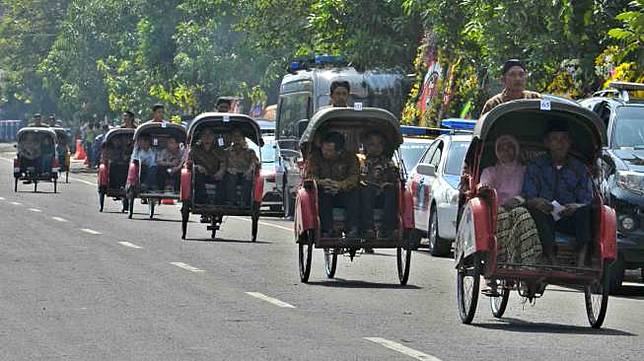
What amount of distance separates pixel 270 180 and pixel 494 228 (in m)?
21.7

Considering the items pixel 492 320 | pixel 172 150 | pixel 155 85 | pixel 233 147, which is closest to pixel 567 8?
pixel 233 147

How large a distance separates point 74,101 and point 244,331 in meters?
71.2

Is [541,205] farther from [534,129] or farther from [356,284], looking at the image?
[356,284]

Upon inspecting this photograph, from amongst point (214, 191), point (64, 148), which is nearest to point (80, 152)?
point (64, 148)

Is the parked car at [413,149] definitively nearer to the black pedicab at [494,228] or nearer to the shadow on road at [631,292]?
the shadow on road at [631,292]

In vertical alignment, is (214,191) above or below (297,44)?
below

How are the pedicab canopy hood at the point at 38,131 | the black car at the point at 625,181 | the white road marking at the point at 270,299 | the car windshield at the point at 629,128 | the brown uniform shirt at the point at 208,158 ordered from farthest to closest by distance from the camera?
the pedicab canopy hood at the point at 38,131, the brown uniform shirt at the point at 208,158, the car windshield at the point at 629,128, the black car at the point at 625,181, the white road marking at the point at 270,299

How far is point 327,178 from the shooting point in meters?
19.0

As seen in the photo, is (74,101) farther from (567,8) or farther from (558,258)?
(558,258)

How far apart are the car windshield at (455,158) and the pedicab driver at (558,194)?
944 centimetres

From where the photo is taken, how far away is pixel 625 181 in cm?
1869

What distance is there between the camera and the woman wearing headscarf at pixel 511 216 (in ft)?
47.1

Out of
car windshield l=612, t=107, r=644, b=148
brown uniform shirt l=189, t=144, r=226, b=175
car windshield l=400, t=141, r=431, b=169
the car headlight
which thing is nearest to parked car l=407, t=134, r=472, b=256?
car windshield l=400, t=141, r=431, b=169

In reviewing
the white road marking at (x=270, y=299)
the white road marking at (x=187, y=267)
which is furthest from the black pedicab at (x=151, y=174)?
the white road marking at (x=270, y=299)
